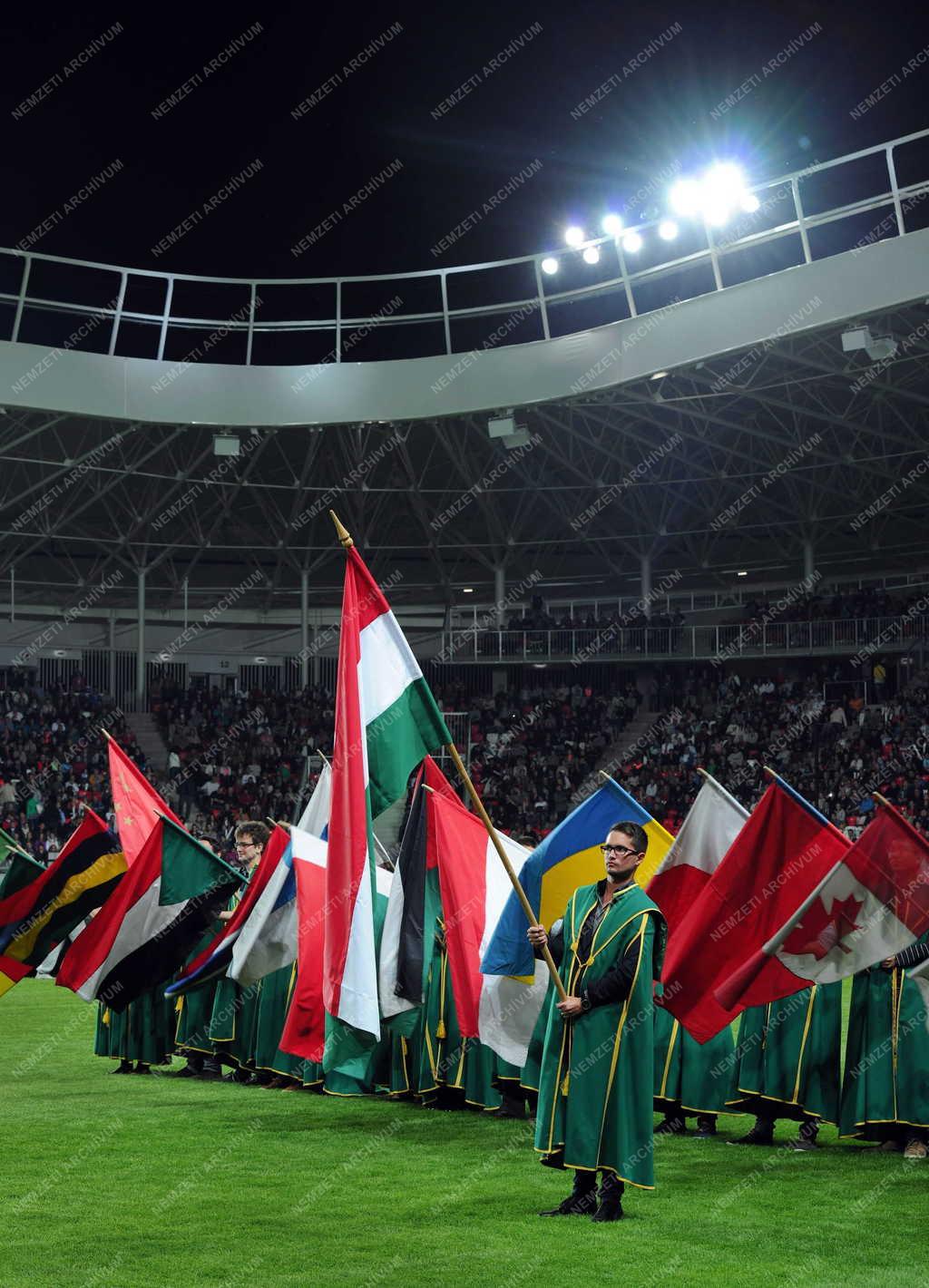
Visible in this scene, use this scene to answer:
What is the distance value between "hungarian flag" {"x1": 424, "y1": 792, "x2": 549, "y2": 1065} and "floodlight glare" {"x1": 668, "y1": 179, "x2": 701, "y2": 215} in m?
18.0

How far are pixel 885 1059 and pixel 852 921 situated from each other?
2.87 ft

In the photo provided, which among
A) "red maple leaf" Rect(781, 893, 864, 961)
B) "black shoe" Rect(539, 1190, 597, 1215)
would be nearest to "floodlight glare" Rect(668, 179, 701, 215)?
"red maple leaf" Rect(781, 893, 864, 961)

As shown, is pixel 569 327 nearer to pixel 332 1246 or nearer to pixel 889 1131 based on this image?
pixel 889 1131

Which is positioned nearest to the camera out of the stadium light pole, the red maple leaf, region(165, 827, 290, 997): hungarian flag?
the red maple leaf

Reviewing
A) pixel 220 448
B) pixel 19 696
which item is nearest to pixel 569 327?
pixel 220 448

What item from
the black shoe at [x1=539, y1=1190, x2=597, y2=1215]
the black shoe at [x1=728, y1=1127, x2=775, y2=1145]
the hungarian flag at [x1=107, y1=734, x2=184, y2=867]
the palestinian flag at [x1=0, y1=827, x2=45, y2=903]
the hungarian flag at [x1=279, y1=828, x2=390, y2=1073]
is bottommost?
the black shoe at [x1=728, y1=1127, x2=775, y2=1145]

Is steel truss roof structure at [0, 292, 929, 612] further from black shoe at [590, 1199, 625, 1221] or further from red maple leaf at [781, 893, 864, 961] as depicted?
black shoe at [590, 1199, 625, 1221]

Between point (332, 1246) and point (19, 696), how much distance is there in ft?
109

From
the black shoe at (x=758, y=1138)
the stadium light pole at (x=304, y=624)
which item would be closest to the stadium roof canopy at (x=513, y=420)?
the stadium light pole at (x=304, y=624)

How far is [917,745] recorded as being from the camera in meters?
31.6

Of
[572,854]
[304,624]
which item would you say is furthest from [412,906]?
[304,624]

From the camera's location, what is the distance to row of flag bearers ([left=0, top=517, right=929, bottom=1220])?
727cm

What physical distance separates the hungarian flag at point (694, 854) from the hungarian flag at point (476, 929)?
2.95 ft

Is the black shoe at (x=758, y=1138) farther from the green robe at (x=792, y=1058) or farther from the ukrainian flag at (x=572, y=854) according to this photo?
the ukrainian flag at (x=572, y=854)
